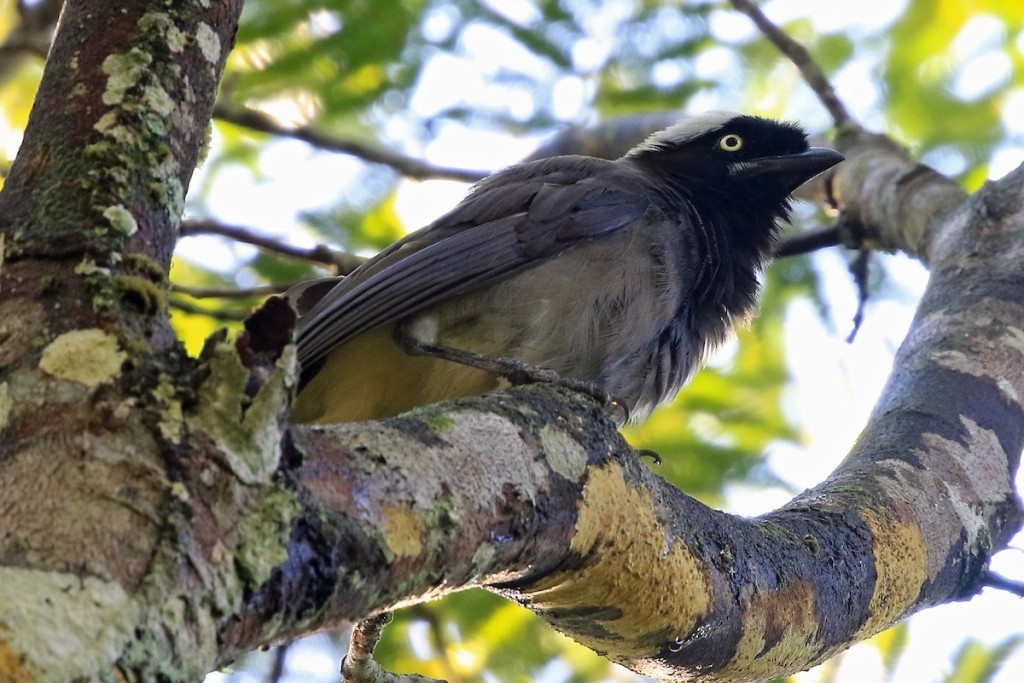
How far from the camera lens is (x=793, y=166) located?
5.26 m

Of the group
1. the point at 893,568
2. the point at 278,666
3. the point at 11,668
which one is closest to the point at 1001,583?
the point at 893,568

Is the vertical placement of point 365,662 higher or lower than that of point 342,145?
lower

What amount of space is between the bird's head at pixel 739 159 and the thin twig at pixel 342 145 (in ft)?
4.61

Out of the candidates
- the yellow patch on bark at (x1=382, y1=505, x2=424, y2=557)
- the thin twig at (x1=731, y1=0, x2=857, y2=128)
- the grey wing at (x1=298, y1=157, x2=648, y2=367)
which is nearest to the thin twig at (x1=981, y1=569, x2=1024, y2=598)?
the grey wing at (x1=298, y1=157, x2=648, y2=367)

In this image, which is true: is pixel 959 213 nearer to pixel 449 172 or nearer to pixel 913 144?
pixel 913 144

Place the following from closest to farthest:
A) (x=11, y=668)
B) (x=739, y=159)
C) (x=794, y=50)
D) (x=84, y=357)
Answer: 1. (x=11, y=668)
2. (x=84, y=357)
3. (x=739, y=159)
4. (x=794, y=50)

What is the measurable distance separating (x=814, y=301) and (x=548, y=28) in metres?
2.13

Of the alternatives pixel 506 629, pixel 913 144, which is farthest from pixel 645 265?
pixel 913 144

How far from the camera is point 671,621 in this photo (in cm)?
274

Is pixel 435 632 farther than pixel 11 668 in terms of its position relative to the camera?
Yes

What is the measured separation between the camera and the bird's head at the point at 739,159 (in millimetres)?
5270

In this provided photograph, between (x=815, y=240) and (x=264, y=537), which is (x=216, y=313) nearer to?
(x=815, y=240)

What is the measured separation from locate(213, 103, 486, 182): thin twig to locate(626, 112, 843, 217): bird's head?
1.40 m

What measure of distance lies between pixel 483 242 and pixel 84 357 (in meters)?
2.44
